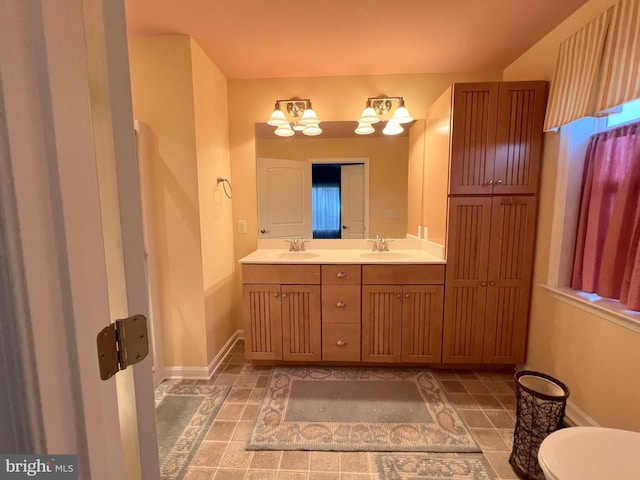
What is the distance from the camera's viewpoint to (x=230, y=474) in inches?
56.2

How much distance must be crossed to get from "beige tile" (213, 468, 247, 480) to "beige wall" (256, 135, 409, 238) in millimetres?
2006

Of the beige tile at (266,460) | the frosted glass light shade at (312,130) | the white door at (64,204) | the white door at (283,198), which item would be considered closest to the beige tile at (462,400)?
the beige tile at (266,460)

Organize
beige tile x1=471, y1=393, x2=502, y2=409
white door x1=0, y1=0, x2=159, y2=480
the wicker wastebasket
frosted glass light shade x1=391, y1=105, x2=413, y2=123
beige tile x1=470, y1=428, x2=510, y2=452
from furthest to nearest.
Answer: frosted glass light shade x1=391, y1=105, x2=413, y2=123
beige tile x1=471, y1=393, x2=502, y2=409
beige tile x1=470, y1=428, x2=510, y2=452
the wicker wastebasket
white door x1=0, y1=0, x2=159, y2=480

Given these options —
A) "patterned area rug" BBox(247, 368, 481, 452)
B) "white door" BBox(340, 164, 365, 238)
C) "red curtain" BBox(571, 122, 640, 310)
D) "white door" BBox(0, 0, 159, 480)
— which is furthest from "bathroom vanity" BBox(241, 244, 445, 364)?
"white door" BBox(0, 0, 159, 480)

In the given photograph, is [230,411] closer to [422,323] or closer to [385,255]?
[422,323]

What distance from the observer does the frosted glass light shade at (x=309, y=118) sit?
246 cm

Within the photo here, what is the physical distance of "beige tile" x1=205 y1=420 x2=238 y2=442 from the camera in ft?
5.45

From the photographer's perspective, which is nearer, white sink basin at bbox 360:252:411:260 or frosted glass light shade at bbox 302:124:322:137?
white sink basin at bbox 360:252:411:260

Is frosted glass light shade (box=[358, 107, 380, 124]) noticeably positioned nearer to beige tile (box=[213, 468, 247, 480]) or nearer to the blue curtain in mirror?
the blue curtain in mirror

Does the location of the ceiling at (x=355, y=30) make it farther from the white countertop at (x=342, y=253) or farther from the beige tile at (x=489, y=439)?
the beige tile at (x=489, y=439)

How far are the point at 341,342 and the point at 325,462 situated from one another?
85 centimetres

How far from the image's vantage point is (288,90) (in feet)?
8.45

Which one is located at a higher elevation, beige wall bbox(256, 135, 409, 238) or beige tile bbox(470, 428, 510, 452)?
beige wall bbox(256, 135, 409, 238)

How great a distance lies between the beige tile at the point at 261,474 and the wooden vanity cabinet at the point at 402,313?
3.42 ft
